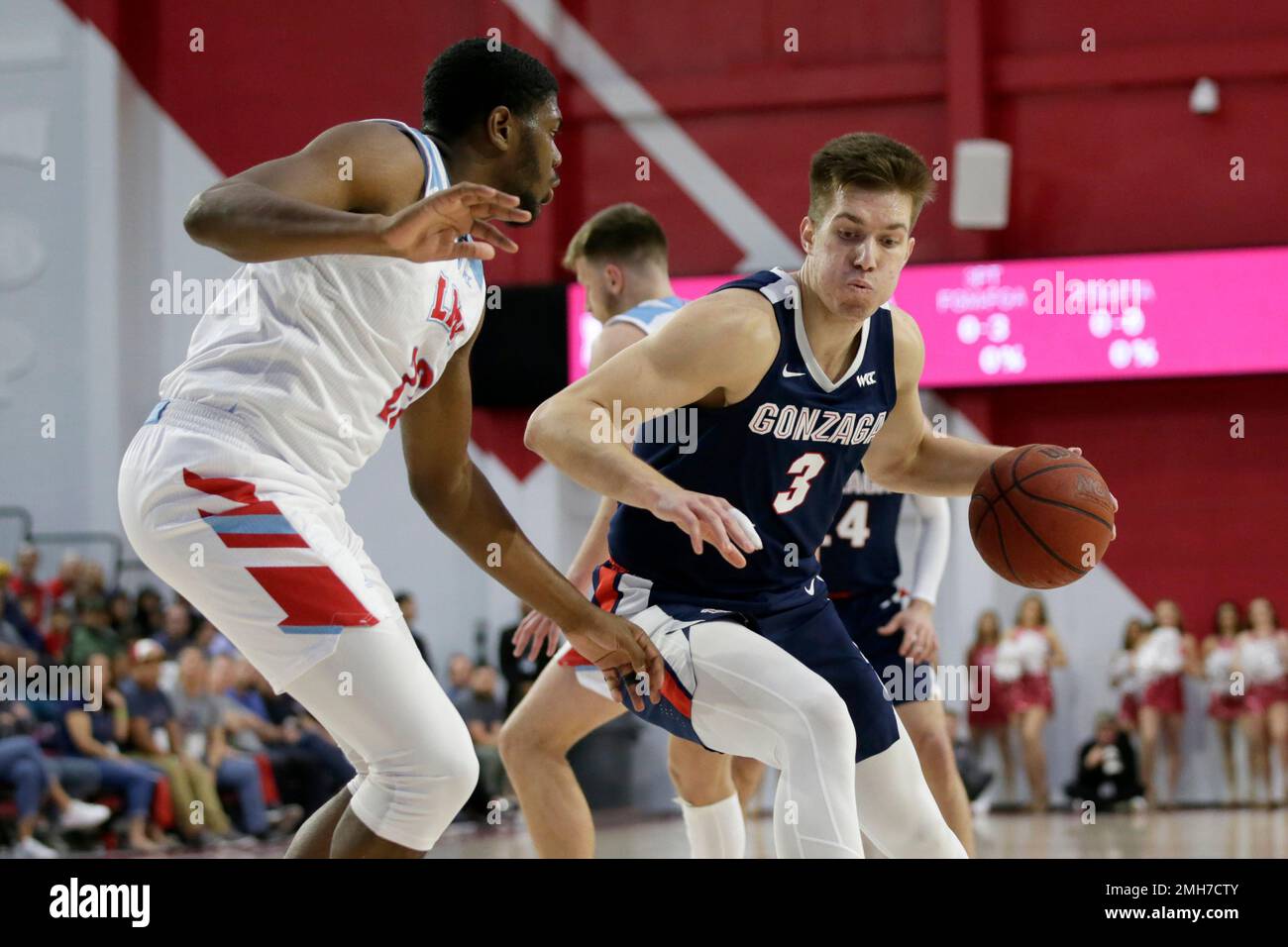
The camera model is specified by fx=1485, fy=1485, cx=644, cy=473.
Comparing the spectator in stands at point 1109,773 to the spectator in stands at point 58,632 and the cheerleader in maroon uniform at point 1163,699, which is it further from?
the spectator in stands at point 58,632

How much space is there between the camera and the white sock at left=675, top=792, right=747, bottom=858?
13.0ft

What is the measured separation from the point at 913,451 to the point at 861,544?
1022 mm

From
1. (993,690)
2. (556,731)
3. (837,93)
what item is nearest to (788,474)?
(556,731)

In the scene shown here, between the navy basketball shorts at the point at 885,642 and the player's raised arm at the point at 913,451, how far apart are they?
899mm

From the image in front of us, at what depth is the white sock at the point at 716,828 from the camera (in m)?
3.97

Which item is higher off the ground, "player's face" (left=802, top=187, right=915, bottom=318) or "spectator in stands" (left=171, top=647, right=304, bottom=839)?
"player's face" (left=802, top=187, right=915, bottom=318)

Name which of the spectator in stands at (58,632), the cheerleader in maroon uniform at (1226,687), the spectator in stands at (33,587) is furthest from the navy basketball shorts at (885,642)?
the cheerleader in maroon uniform at (1226,687)

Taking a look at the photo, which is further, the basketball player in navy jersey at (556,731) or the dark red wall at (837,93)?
the dark red wall at (837,93)

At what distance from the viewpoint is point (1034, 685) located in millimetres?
10711

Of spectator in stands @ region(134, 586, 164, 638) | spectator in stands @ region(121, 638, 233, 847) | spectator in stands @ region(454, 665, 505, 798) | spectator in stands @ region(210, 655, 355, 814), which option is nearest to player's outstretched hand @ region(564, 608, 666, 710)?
spectator in stands @ region(121, 638, 233, 847)

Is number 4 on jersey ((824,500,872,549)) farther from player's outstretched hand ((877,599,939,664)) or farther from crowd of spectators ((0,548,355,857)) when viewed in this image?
crowd of spectators ((0,548,355,857))

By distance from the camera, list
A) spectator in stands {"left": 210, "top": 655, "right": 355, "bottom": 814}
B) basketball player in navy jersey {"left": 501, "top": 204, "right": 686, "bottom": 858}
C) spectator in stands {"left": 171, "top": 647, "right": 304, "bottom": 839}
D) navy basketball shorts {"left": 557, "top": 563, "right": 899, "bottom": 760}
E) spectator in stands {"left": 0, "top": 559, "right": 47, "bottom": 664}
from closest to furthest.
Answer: navy basketball shorts {"left": 557, "top": 563, "right": 899, "bottom": 760}
basketball player in navy jersey {"left": 501, "top": 204, "right": 686, "bottom": 858}
spectator in stands {"left": 171, "top": 647, "right": 304, "bottom": 839}
spectator in stands {"left": 210, "top": 655, "right": 355, "bottom": 814}
spectator in stands {"left": 0, "top": 559, "right": 47, "bottom": 664}

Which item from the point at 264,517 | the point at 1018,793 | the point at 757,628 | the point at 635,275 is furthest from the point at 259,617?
the point at 1018,793

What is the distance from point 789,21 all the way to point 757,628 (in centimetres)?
948
